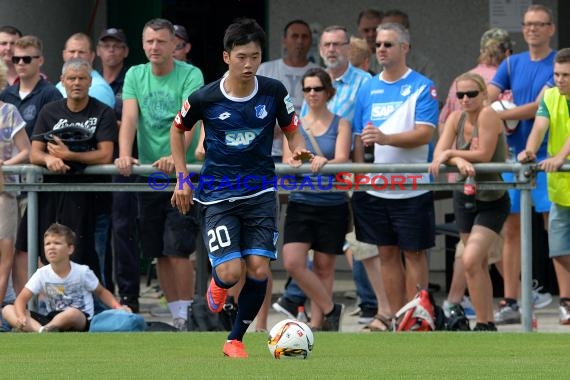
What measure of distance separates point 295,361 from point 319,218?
9.46 ft

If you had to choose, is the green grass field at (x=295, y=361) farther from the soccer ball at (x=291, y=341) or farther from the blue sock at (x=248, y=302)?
the blue sock at (x=248, y=302)

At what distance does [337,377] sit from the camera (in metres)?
7.30

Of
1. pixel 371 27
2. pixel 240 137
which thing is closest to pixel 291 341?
pixel 240 137

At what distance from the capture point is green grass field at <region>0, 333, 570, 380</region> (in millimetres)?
7527

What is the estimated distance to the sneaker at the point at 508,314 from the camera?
11062 millimetres

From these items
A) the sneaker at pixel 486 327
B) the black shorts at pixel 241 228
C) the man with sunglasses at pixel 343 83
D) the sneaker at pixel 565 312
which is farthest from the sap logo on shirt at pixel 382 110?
the black shorts at pixel 241 228

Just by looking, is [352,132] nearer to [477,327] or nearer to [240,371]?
A: [477,327]

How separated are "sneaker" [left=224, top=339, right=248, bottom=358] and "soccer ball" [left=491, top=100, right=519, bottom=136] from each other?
3.84 meters

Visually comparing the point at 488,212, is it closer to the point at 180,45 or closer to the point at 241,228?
the point at 241,228

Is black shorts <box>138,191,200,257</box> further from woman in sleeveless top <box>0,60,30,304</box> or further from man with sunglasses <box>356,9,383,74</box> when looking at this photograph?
man with sunglasses <box>356,9,383,74</box>

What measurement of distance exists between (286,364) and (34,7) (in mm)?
7384

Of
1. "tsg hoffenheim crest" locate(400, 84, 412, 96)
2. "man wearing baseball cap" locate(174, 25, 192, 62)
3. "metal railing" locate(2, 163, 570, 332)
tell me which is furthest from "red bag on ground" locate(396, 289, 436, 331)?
"man wearing baseball cap" locate(174, 25, 192, 62)

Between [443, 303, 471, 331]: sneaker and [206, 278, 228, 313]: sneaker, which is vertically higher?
[206, 278, 228, 313]: sneaker

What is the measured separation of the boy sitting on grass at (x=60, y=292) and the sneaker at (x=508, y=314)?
3.13 m
